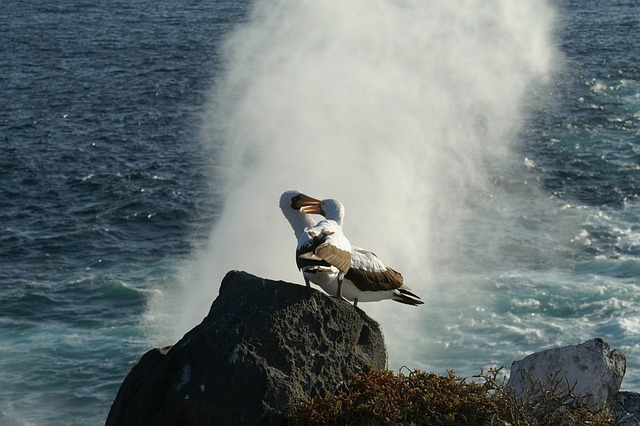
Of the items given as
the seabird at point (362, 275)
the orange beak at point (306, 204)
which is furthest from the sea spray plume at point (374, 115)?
the orange beak at point (306, 204)

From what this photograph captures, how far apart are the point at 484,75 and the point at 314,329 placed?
6051cm

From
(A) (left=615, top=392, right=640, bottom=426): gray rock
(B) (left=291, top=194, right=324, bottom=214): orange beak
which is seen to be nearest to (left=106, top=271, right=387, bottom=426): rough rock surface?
(B) (left=291, top=194, right=324, bottom=214): orange beak

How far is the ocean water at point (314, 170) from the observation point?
37.4 meters

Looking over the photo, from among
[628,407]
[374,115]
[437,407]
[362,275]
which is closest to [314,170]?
[374,115]

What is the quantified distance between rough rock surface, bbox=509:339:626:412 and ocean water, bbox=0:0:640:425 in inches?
626

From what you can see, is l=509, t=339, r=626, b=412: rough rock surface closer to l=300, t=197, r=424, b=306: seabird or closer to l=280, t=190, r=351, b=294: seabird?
l=300, t=197, r=424, b=306: seabird

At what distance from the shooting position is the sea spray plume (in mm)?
46938

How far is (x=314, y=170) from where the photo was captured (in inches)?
2074

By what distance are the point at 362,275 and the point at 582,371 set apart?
3505mm

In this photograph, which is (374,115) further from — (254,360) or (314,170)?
(254,360)

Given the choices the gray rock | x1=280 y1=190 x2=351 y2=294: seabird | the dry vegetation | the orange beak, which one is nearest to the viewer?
the dry vegetation

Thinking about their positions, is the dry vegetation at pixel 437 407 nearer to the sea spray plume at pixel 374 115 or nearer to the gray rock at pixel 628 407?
the gray rock at pixel 628 407

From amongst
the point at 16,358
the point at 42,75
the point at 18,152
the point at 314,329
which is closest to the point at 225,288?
the point at 314,329

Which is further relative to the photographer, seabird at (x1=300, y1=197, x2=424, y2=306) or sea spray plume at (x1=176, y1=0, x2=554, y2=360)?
sea spray plume at (x1=176, y1=0, x2=554, y2=360)
